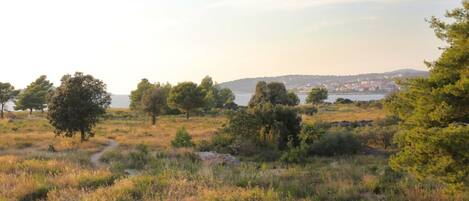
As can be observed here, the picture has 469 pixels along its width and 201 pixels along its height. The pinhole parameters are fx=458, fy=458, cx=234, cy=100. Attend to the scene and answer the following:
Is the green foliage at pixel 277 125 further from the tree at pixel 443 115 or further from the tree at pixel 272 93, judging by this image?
the tree at pixel 272 93

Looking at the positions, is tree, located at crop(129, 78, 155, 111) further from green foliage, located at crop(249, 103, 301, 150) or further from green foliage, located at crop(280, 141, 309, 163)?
green foliage, located at crop(280, 141, 309, 163)

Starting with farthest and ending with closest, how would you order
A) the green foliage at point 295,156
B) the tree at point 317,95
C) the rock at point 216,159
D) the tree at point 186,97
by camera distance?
the tree at point 317,95 → the tree at point 186,97 → the green foliage at point 295,156 → the rock at point 216,159

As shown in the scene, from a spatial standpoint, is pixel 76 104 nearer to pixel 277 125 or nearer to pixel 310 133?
pixel 277 125

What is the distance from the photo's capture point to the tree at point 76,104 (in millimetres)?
30266

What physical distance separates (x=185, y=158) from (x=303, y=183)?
8718 millimetres

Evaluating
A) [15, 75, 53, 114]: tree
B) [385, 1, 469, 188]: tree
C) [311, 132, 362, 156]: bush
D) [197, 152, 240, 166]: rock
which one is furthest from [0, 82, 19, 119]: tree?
[385, 1, 469, 188]: tree

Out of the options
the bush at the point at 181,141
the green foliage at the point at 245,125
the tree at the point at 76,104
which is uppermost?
the tree at the point at 76,104

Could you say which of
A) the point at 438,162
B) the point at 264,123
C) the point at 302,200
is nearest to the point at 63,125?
the point at 264,123

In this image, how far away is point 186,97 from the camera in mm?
64688

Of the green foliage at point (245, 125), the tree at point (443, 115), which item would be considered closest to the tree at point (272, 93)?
the green foliage at point (245, 125)

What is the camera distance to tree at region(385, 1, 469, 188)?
8.43m

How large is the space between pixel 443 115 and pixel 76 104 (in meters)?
25.8

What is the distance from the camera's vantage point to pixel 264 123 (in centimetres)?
2662

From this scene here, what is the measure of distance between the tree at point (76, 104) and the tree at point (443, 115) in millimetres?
24488
